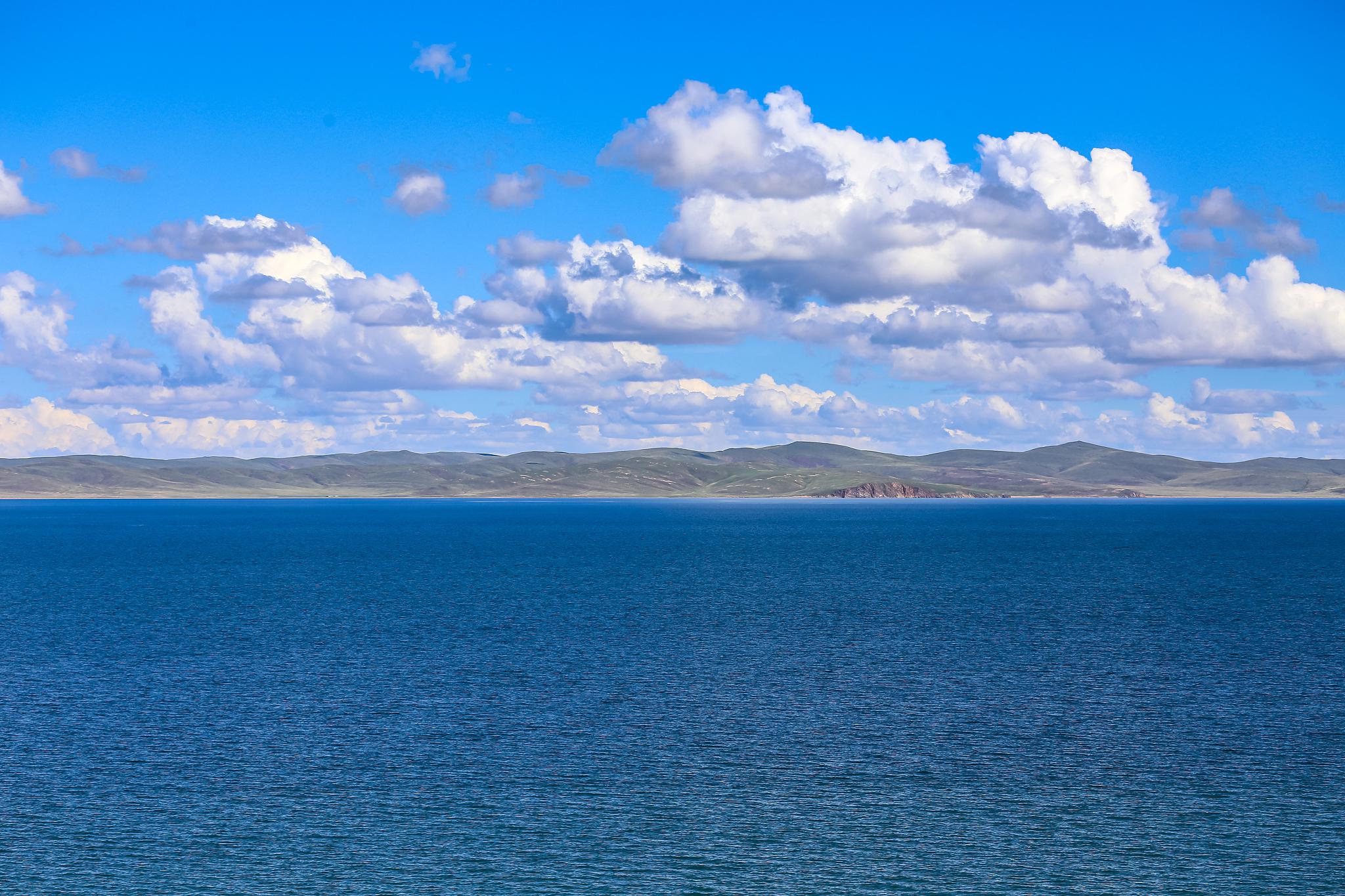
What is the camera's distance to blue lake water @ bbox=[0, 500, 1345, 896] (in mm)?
45219

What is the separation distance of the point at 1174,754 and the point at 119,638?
257 ft

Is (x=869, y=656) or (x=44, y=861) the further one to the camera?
(x=869, y=656)

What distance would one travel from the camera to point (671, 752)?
60375mm

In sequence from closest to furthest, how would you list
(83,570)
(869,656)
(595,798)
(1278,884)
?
(1278,884)
(595,798)
(869,656)
(83,570)

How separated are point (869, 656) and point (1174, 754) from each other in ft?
107

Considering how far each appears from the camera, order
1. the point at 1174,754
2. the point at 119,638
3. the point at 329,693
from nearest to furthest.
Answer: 1. the point at 1174,754
2. the point at 329,693
3. the point at 119,638

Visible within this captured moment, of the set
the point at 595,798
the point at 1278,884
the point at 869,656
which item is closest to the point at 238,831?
the point at 595,798

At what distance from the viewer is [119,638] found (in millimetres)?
99312

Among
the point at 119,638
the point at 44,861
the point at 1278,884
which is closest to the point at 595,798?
the point at 44,861

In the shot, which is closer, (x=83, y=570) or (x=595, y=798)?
(x=595, y=798)

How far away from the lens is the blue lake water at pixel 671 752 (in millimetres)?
45219

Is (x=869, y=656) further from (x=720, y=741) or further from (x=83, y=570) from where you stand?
(x=83, y=570)

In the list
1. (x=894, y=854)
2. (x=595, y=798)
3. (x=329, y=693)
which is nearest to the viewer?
(x=894, y=854)

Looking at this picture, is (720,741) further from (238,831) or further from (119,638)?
(119,638)
